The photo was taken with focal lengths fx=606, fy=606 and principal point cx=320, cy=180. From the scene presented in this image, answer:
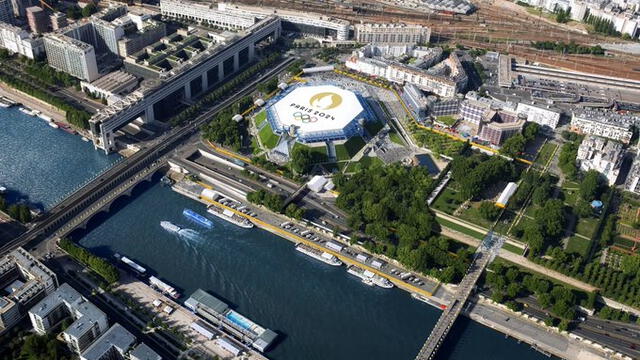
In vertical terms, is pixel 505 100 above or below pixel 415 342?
above

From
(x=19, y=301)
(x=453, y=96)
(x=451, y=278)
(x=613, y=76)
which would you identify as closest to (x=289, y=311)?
(x=451, y=278)

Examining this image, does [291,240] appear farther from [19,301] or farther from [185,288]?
[19,301]

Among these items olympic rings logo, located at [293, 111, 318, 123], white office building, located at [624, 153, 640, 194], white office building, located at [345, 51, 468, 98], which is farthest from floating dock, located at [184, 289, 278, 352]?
white office building, located at [345, 51, 468, 98]

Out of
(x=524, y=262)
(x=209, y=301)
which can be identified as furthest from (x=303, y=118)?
(x=524, y=262)

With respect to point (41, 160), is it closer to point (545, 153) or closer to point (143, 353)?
point (143, 353)

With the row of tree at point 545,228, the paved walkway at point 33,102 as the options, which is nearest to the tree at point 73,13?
the paved walkway at point 33,102

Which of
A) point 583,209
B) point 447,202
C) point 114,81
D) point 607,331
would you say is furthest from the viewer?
point 114,81
